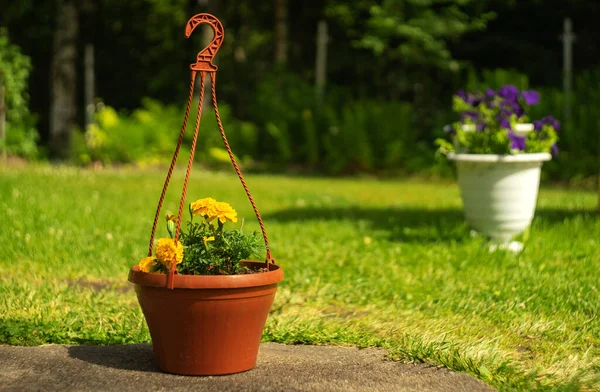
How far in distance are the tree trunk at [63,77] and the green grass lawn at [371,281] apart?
20.2 feet

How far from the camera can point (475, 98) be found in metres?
6.63

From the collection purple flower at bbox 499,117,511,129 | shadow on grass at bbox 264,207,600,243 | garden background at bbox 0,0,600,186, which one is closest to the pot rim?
shadow on grass at bbox 264,207,600,243

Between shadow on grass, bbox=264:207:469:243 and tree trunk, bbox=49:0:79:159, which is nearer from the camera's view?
shadow on grass, bbox=264:207:469:243

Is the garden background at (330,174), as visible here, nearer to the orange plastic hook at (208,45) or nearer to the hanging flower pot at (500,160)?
the hanging flower pot at (500,160)

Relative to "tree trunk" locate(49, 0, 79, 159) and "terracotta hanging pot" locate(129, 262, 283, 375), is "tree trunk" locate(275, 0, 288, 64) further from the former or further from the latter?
"terracotta hanging pot" locate(129, 262, 283, 375)

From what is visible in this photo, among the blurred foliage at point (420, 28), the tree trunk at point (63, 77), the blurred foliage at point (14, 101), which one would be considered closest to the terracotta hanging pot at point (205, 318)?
the blurred foliage at point (14, 101)

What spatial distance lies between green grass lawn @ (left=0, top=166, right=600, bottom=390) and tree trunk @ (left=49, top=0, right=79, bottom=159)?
615 centimetres

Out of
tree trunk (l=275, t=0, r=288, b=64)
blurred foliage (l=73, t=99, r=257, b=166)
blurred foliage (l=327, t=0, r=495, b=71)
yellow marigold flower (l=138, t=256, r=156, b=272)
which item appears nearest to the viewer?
yellow marigold flower (l=138, t=256, r=156, b=272)

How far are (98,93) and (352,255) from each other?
565 inches

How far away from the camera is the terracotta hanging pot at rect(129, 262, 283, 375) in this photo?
3100 millimetres

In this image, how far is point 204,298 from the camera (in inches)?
122

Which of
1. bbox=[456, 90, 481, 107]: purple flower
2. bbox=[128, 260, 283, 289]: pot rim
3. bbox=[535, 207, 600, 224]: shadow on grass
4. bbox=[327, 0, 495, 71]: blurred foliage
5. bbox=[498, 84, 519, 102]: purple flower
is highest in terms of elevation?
bbox=[327, 0, 495, 71]: blurred foliage

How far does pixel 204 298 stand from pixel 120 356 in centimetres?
64

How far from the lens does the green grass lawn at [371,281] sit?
3742mm
